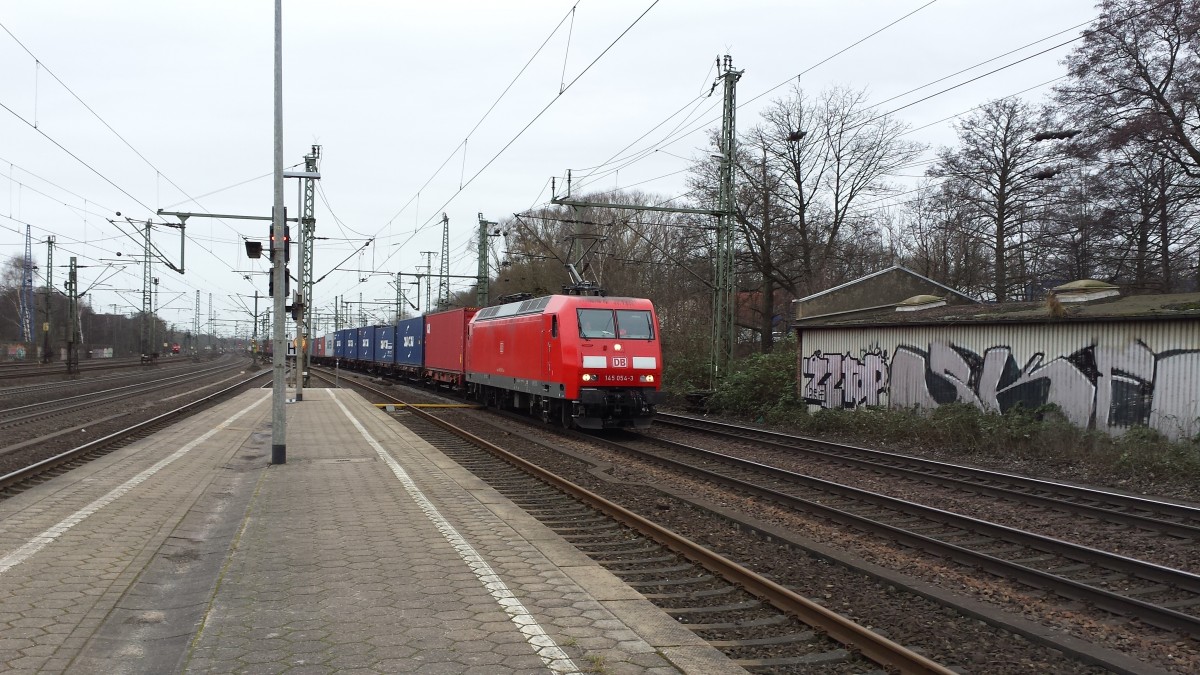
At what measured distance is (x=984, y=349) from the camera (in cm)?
1677

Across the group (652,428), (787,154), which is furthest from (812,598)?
(787,154)

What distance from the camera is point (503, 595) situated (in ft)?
18.1

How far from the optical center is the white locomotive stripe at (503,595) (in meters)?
4.34

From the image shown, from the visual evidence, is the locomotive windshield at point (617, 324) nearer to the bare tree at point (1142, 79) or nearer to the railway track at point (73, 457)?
the railway track at point (73, 457)

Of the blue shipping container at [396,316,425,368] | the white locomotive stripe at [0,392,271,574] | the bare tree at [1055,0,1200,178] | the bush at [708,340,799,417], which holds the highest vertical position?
the bare tree at [1055,0,1200,178]

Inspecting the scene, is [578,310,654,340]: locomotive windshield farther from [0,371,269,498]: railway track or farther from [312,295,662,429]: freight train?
[0,371,269,498]: railway track

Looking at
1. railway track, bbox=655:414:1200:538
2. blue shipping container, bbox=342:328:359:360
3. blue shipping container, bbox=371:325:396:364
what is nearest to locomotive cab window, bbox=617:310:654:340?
railway track, bbox=655:414:1200:538

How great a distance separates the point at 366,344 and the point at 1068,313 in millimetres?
43612

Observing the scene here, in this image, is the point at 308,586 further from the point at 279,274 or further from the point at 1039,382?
the point at 1039,382

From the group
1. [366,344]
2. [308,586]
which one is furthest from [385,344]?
[308,586]

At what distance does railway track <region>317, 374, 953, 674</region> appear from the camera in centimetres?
466

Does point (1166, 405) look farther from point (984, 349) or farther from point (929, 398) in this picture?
point (929, 398)

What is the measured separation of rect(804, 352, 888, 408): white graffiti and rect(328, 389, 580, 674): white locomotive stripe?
12851 millimetres

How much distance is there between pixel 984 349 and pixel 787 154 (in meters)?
17.1
